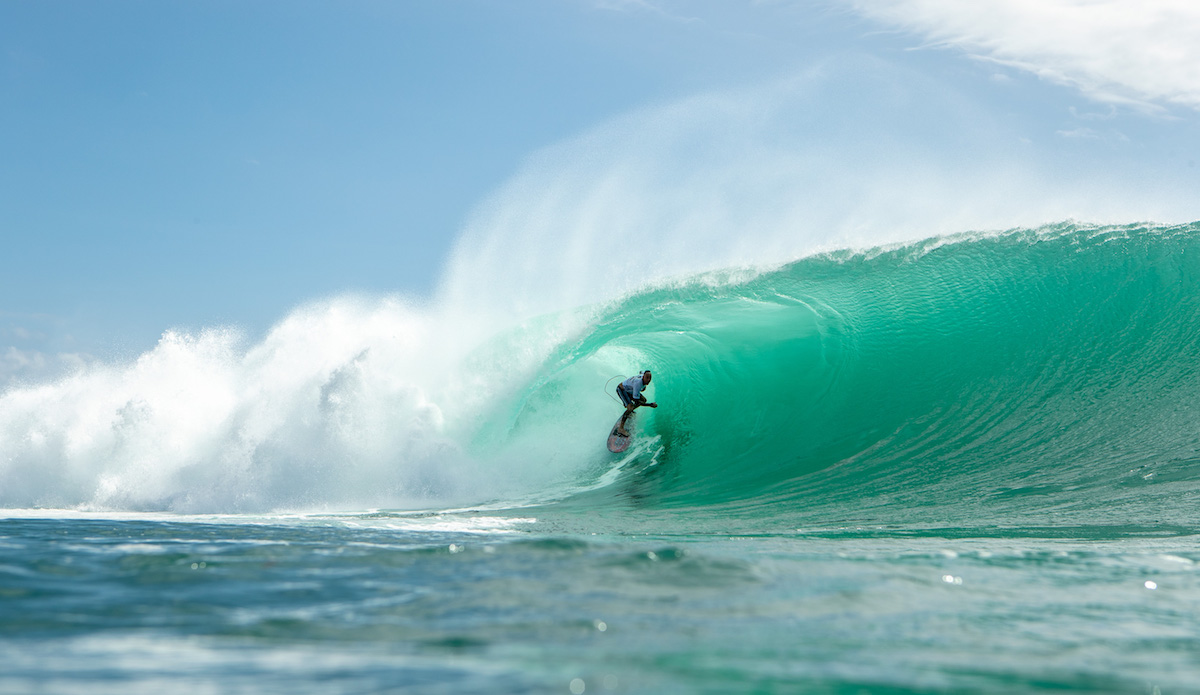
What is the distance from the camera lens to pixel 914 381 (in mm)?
10523

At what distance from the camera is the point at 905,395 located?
1027cm

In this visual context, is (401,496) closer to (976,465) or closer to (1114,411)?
(976,465)

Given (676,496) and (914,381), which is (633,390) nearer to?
(676,496)

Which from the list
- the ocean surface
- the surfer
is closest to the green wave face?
the ocean surface

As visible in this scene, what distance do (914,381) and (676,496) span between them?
12.3ft

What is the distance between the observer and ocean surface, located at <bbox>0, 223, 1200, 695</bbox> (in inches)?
113

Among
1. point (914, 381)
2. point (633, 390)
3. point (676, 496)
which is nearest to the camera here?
point (676, 496)

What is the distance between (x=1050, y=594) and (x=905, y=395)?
665 cm

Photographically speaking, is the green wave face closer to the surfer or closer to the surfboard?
the surfboard

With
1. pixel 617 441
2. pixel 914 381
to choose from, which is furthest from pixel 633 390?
pixel 914 381

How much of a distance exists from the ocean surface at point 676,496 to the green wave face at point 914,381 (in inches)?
1.9

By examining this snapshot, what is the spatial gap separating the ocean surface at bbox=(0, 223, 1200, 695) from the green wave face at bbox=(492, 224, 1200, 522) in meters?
0.05

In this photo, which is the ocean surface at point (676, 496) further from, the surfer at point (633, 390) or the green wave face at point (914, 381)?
the surfer at point (633, 390)

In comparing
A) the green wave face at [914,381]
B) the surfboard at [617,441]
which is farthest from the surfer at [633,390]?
the green wave face at [914,381]
